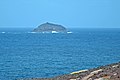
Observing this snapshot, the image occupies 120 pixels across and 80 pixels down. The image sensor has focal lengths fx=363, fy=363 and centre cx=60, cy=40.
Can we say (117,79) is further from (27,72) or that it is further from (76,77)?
(27,72)

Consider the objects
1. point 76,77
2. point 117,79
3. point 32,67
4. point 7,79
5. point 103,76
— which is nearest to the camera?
point 117,79

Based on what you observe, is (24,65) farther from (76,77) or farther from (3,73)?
(76,77)

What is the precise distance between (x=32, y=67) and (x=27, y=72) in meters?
8.91

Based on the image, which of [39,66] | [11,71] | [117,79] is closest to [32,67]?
[39,66]

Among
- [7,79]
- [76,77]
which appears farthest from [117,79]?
[7,79]

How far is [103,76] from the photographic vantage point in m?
26.1

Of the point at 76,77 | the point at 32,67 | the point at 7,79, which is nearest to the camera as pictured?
the point at 76,77

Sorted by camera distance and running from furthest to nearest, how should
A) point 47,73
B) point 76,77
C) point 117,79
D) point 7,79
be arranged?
point 47,73, point 7,79, point 76,77, point 117,79

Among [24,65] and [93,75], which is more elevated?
[93,75]

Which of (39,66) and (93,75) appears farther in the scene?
(39,66)

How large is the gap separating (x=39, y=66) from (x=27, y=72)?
34.3 feet

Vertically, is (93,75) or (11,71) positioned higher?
(93,75)

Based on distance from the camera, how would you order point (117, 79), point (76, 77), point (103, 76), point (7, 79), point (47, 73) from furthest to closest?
1. point (47, 73)
2. point (7, 79)
3. point (76, 77)
4. point (103, 76)
5. point (117, 79)

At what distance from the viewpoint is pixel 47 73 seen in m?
62.3
